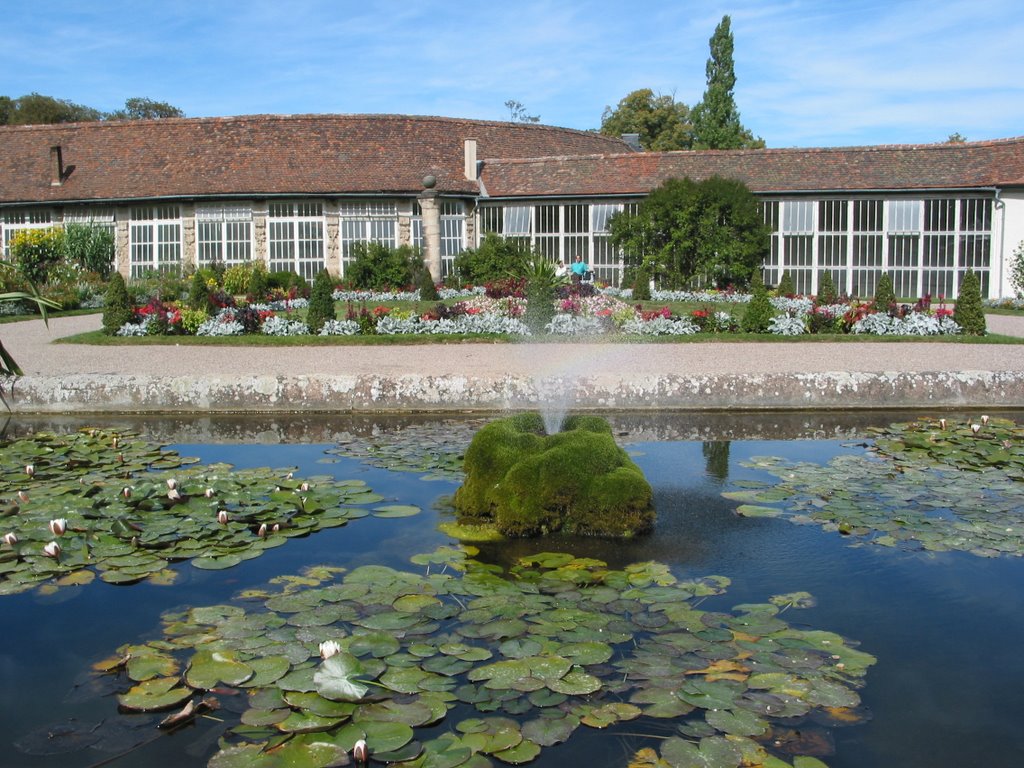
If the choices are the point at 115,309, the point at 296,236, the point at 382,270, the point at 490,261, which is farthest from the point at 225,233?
the point at 115,309

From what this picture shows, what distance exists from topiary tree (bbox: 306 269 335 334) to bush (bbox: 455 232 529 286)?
7443mm

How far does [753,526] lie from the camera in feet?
18.3

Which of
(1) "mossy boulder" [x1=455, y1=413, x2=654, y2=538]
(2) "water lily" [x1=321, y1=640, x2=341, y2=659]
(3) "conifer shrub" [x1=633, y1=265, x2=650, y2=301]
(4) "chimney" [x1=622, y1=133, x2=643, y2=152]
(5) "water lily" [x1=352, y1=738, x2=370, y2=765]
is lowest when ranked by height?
(5) "water lily" [x1=352, y1=738, x2=370, y2=765]

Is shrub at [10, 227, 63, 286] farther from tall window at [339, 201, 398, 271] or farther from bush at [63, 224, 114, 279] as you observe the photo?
tall window at [339, 201, 398, 271]

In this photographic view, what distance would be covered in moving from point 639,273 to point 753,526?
58.8 ft

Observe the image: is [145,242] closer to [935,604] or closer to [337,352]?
[337,352]

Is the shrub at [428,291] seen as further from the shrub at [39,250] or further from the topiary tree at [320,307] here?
the shrub at [39,250]

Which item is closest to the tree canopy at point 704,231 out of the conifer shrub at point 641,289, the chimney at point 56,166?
the conifer shrub at point 641,289

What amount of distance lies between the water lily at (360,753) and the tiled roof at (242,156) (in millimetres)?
25113

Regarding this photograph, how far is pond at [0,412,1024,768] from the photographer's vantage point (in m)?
3.31

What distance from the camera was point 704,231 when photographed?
23891mm

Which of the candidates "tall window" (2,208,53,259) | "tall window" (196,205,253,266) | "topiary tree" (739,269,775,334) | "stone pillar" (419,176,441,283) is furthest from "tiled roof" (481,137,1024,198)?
"tall window" (2,208,53,259)

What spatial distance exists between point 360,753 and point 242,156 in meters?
27.5

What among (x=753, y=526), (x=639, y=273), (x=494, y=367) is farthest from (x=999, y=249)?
(x=753, y=526)
